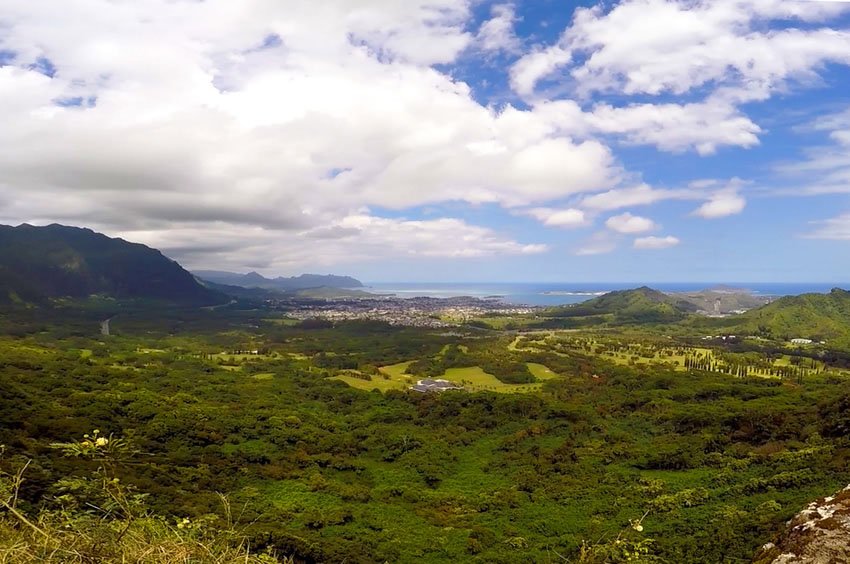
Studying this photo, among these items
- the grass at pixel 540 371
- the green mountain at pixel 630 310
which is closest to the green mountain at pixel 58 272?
the grass at pixel 540 371

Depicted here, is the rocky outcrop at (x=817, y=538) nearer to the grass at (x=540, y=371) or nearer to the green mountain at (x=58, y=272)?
the grass at (x=540, y=371)

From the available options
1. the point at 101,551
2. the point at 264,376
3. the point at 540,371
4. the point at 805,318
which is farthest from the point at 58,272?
the point at 805,318

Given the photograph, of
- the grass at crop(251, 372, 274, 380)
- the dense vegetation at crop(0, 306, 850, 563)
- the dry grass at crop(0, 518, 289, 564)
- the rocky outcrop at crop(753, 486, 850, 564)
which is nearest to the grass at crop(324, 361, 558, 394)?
the dense vegetation at crop(0, 306, 850, 563)

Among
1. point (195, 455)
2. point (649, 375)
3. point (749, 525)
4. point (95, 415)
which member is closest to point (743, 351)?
point (649, 375)

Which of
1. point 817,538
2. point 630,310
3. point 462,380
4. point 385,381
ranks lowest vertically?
point 385,381

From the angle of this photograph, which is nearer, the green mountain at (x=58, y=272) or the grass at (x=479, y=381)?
the grass at (x=479, y=381)

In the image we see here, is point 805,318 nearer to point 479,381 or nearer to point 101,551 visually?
point 479,381

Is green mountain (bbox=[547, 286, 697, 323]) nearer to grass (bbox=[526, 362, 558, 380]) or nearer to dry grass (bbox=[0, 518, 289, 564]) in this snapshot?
grass (bbox=[526, 362, 558, 380])

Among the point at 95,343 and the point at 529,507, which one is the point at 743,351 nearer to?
the point at 529,507
